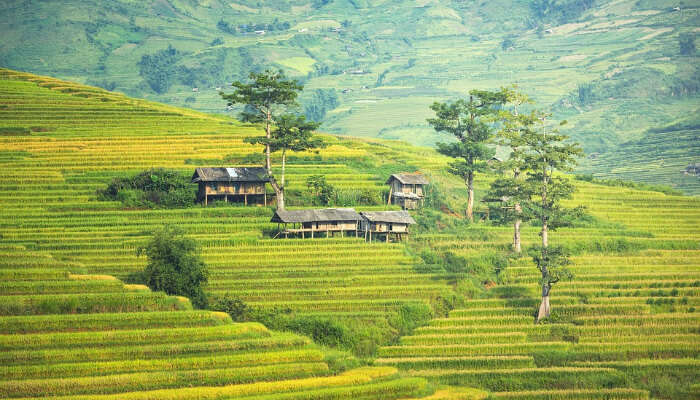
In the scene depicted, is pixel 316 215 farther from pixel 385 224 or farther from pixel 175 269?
pixel 175 269

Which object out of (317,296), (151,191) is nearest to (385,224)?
(317,296)

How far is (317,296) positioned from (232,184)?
1908cm

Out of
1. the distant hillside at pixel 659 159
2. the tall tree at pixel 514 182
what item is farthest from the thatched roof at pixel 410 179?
the distant hillside at pixel 659 159

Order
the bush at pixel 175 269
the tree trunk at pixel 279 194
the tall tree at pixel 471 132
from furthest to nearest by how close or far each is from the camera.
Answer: the tall tree at pixel 471 132 → the tree trunk at pixel 279 194 → the bush at pixel 175 269

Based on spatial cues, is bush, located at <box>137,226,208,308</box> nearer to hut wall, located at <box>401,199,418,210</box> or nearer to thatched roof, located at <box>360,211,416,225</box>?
thatched roof, located at <box>360,211,416,225</box>

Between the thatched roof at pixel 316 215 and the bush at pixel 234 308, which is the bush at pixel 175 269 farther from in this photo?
the thatched roof at pixel 316 215

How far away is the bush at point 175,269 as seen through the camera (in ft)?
154

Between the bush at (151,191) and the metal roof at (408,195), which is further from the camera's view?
the metal roof at (408,195)

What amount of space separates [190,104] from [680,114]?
92930 mm

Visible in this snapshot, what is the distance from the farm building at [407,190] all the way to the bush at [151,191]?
1600cm

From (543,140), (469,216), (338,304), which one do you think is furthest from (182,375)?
(469,216)

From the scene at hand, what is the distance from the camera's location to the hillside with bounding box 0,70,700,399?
3725 cm

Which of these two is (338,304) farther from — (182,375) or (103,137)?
(103,137)

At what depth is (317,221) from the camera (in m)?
59.2
